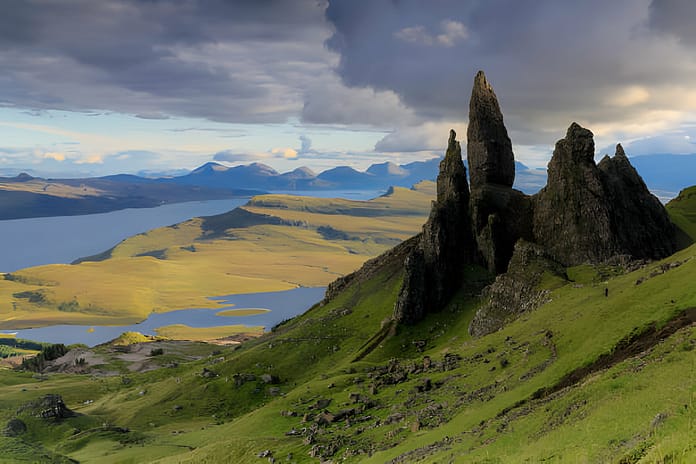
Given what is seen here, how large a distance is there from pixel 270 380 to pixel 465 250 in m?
55.5

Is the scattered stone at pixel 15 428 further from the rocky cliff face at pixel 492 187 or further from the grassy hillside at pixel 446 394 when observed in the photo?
the rocky cliff face at pixel 492 187

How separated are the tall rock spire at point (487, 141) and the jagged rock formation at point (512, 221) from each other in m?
0.26

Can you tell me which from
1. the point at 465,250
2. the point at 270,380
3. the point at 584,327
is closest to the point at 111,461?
the point at 270,380

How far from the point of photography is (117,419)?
396 feet

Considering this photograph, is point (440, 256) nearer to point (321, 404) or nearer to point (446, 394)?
point (321, 404)

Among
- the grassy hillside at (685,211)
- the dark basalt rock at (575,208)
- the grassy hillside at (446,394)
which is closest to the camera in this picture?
the grassy hillside at (446,394)

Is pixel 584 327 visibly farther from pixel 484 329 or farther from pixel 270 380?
pixel 270 380

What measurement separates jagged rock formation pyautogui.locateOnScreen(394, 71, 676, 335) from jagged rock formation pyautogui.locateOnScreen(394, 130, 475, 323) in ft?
0.75

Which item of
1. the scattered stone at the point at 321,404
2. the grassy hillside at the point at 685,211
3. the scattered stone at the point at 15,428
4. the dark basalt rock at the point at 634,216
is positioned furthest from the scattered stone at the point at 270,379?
the grassy hillside at the point at 685,211

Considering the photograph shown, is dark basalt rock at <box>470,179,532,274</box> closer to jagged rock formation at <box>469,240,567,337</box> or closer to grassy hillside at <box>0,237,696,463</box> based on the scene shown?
grassy hillside at <box>0,237,696,463</box>

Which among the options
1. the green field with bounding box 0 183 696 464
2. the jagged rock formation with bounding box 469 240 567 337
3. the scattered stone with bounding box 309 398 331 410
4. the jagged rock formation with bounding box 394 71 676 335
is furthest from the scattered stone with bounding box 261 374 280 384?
the jagged rock formation with bounding box 469 240 567 337

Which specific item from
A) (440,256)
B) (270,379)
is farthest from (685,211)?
(270,379)

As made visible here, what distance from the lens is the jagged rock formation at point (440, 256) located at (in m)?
121

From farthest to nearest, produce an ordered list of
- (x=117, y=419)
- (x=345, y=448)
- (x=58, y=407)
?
1. (x=117, y=419)
2. (x=58, y=407)
3. (x=345, y=448)
